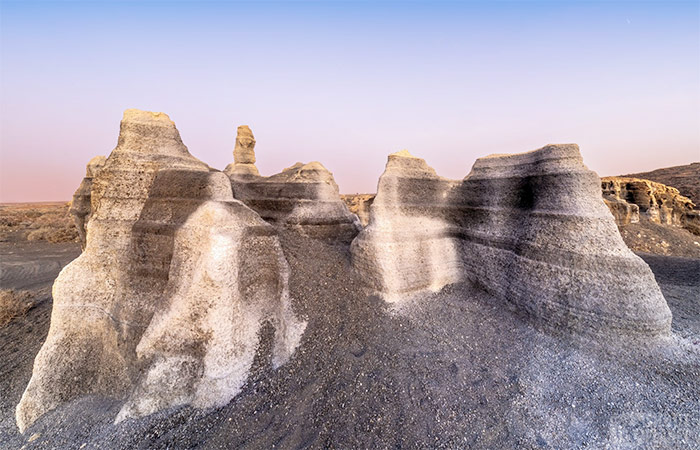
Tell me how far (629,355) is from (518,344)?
150 cm

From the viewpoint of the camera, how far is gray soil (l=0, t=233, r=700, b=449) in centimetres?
317

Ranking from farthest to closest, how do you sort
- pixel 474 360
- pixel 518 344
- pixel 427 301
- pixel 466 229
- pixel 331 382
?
1. pixel 466 229
2. pixel 427 301
3. pixel 518 344
4. pixel 474 360
5. pixel 331 382

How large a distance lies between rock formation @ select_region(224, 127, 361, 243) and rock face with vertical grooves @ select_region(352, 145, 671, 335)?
93.1 inches

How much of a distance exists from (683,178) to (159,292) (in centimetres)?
6454

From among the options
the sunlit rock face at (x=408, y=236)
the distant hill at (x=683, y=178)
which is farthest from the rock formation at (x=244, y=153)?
the distant hill at (x=683, y=178)

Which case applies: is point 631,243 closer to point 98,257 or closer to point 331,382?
point 331,382

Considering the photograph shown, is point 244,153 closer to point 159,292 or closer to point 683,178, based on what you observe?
point 159,292

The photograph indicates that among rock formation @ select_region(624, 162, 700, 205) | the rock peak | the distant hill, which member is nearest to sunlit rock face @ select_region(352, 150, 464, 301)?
the rock peak

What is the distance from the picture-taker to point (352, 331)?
491 cm

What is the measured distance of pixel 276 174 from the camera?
32.7 feet

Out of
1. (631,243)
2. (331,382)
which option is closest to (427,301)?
(331,382)

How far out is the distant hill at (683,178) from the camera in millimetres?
32325

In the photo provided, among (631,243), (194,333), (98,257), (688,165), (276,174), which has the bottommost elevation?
(631,243)

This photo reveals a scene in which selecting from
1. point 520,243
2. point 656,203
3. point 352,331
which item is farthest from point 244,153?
point 656,203
